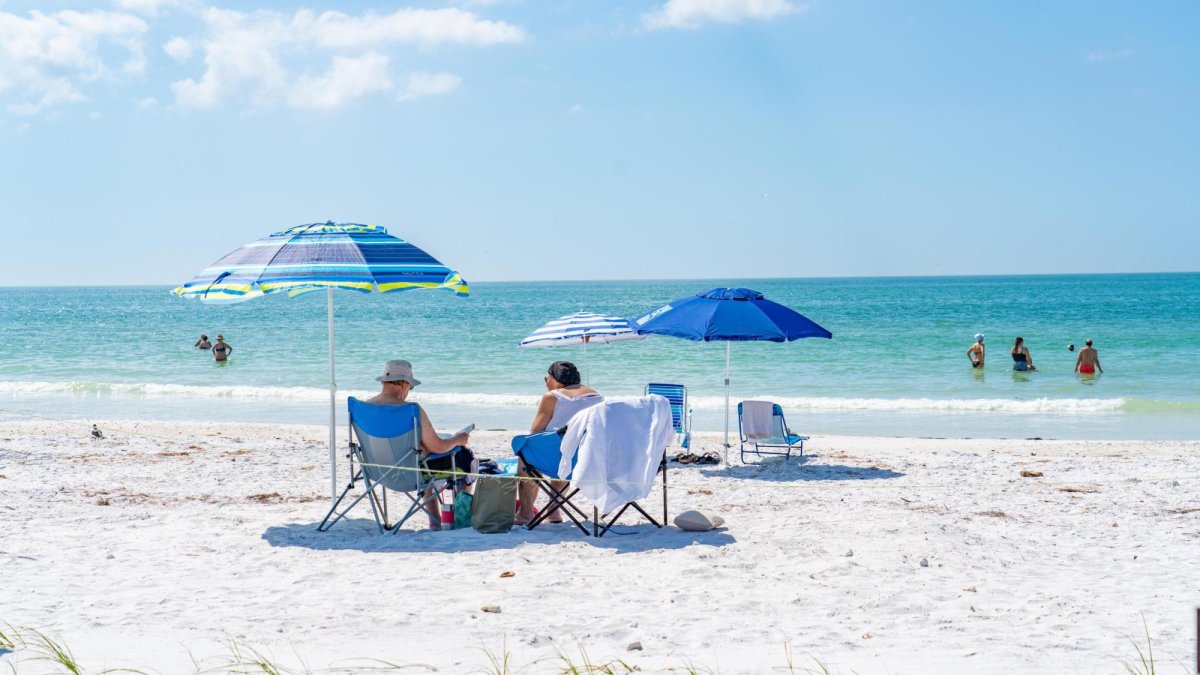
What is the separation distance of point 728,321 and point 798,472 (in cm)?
146

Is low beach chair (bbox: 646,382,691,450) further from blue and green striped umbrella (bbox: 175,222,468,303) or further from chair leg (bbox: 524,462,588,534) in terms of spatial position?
blue and green striped umbrella (bbox: 175,222,468,303)

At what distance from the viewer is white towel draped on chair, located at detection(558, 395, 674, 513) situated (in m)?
5.73

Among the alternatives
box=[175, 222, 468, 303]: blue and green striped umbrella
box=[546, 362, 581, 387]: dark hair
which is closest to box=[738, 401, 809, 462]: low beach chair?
box=[546, 362, 581, 387]: dark hair

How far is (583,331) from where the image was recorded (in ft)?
27.7

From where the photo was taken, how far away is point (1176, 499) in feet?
23.2

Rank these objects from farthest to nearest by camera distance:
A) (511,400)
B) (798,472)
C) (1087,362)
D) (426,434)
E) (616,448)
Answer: (1087,362) < (511,400) < (798,472) < (426,434) < (616,448)

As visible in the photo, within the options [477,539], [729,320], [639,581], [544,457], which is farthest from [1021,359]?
[639,581]

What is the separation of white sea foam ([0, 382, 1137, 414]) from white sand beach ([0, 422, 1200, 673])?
7.78 metres

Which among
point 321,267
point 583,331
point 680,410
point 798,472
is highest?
point 321,267

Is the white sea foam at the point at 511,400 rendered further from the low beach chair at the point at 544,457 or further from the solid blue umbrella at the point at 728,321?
the low beach chair at the point at 544,457

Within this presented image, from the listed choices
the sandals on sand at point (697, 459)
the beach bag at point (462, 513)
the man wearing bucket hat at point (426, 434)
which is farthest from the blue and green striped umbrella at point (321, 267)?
the sandals on sand at point (697, 459)

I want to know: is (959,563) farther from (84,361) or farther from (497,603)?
(84,361)

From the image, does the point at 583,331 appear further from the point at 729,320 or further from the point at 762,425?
the point at 762,425

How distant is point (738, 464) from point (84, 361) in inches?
906
